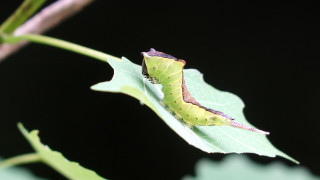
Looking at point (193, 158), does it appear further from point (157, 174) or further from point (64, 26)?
point (64, 26)

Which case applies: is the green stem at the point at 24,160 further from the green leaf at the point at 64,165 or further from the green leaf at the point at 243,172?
the green leaf at the point at 243,172

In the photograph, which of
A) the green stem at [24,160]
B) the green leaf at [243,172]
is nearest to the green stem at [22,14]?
the green stem at [24,160]

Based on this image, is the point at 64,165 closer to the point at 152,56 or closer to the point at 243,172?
the point at 152,56

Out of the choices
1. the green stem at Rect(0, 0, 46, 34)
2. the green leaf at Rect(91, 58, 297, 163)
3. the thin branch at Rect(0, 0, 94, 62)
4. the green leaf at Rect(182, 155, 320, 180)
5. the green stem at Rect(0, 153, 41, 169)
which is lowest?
the green leaf at Rect(182, 155, 320, 180)

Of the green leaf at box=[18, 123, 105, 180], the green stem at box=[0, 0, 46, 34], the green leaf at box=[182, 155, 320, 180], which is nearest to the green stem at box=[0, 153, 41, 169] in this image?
the green leaf at box=[18, 123, 105, 180]

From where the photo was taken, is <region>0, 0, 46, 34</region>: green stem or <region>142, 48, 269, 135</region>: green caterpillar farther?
<region>0, 0, 46, 34</region>: green stem

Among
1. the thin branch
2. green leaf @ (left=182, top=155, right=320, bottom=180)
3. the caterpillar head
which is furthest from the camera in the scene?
green leaf @ (left=182, top=155, right=320, bottom=180)

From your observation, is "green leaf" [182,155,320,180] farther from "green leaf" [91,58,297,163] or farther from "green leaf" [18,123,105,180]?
"green leaf" [18,123,105,180]
